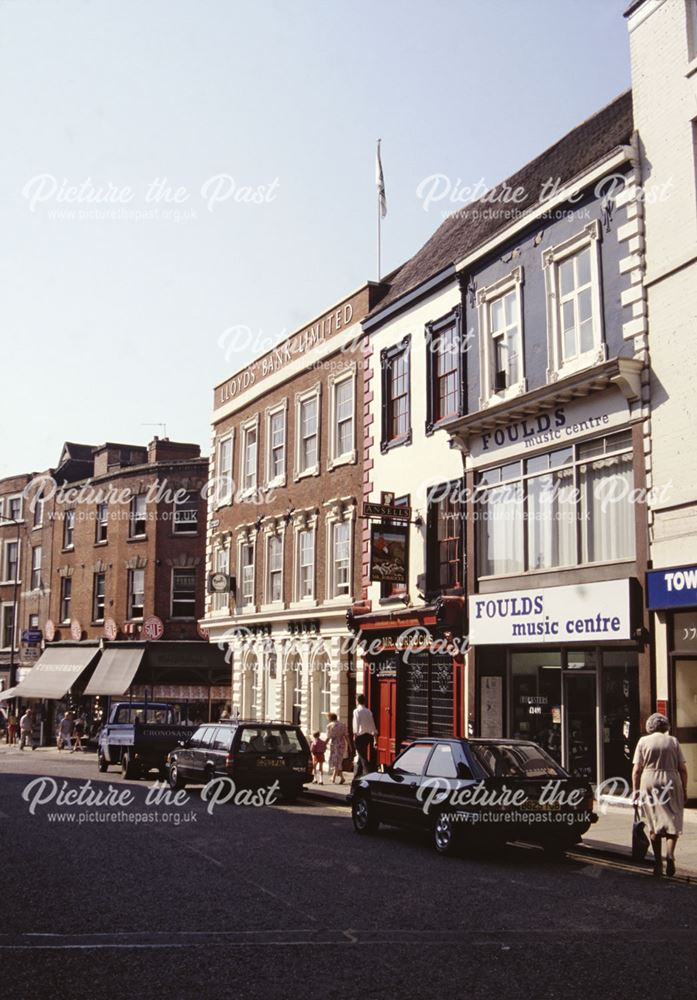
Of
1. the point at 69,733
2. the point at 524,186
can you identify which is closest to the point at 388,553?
the point at 524,186

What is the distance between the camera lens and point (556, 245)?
845 inches

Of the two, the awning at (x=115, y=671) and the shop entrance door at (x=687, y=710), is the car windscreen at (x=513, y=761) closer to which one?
the shop entrance door at (x=687, y=710)

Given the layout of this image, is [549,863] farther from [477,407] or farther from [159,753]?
[159,753]

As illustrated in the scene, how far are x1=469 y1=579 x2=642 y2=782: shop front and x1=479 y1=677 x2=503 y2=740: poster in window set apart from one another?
0.02 m

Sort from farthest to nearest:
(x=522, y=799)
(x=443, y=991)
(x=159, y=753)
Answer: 1. (x=159, y=753)
2. (x=522, y=799)
3. (x=443, y=991)

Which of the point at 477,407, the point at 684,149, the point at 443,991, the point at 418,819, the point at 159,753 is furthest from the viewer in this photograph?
the point at 159,753

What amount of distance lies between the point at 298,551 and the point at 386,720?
7181mm

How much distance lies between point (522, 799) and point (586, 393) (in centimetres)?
885

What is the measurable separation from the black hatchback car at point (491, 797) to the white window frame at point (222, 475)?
939 inches

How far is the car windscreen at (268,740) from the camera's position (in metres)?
21.5

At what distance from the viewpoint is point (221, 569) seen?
3844 centimetres

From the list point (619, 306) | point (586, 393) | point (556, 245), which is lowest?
point (586, 393)

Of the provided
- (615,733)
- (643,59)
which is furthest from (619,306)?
(615,733)

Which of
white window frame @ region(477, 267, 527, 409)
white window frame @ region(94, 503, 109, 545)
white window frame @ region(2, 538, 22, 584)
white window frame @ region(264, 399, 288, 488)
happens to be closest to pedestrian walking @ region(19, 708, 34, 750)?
white window frame @ region(94, 503, 109, 545)
